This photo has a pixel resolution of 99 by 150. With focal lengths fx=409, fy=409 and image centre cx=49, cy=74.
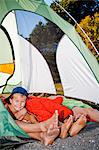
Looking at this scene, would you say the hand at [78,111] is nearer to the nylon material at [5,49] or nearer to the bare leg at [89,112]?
the bare leg at [89,112]

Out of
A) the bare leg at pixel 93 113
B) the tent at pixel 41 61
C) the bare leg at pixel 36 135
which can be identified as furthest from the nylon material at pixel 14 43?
the bare leg at pixel 36 135

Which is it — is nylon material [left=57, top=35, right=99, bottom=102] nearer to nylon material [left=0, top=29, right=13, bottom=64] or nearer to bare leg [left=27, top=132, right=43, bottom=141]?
nylon material [left=0, top=29, right=13, bottom=64]

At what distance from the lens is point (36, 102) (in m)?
5.02

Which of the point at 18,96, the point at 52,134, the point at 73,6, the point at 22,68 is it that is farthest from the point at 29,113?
→ the point at 73,6

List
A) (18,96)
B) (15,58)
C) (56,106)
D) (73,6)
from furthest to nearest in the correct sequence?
(73,6)
(15,58)
(56,106)
(18,96)

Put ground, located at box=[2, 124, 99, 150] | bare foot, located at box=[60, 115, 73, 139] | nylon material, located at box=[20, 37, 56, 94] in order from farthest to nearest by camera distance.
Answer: nylon material, located at box=[20, 37, 56, 94] < bare foot, located at box=[60, 115, 73, 139] < ground, located at box=[2, 124, 99, 150]

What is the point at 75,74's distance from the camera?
17.1 feet

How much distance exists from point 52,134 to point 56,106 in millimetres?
912

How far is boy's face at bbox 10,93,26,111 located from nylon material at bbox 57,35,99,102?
0.93 metres

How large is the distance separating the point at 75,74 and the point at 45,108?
0.64m

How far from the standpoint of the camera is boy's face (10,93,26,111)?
175 inches

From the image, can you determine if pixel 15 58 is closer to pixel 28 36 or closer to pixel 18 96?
pixel 28 36

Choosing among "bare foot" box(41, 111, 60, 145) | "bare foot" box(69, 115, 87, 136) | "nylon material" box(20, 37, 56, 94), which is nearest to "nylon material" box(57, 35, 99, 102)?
"nylon material" box(20, 37, 56, 94)

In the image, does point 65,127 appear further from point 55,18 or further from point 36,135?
point 55,18
